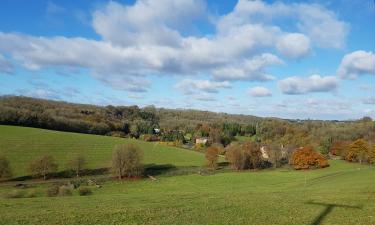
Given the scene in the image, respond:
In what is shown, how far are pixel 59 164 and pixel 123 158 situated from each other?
15802 millimetres

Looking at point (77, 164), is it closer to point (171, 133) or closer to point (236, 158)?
point (236, 158)

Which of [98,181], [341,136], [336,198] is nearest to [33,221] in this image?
[336,198]

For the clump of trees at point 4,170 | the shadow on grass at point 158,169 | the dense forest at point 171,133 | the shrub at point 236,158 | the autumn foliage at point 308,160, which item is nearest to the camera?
the clump of trees at point 4,170

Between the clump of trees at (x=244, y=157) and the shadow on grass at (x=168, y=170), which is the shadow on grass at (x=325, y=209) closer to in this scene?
the shadow on grass at (x=168, y=170)

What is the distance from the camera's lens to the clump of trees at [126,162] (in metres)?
79.8

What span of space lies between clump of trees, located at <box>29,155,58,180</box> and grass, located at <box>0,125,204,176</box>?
8.38ft

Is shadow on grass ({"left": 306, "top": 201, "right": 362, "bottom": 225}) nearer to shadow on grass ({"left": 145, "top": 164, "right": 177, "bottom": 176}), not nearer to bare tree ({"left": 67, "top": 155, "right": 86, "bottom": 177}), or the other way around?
bare tree ({"left": 67, "top": 155, "right": 86, "bottom": 177})

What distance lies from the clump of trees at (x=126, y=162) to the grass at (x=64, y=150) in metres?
10.2

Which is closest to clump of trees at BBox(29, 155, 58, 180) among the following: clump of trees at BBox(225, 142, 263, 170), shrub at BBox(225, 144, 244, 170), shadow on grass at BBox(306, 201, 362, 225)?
shrub at BBox(225, 144, 244, 170)

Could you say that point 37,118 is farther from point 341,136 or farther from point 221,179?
point 341,136

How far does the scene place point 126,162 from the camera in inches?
3155

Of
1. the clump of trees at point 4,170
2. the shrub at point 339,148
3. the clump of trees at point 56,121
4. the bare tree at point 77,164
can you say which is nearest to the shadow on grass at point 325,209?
the clump of trees at point 4,170

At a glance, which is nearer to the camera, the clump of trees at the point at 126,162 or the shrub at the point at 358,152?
the clump of trees at the point at 126,162

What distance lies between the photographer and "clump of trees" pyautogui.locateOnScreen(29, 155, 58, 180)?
7356 cm
